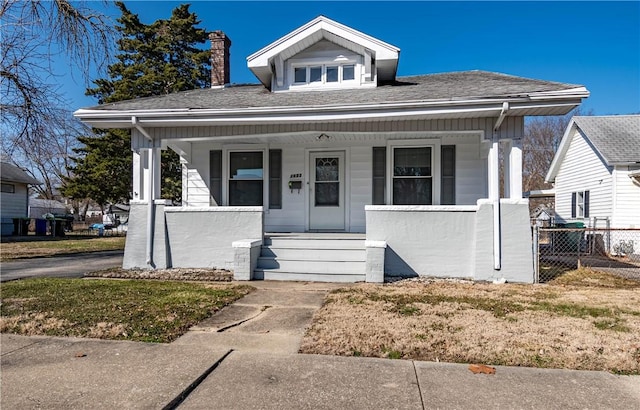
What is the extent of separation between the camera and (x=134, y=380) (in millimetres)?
2812

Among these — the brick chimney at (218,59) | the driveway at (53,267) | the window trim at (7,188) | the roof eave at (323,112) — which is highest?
the brick chimney at (218,59)

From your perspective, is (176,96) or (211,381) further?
(176,96)

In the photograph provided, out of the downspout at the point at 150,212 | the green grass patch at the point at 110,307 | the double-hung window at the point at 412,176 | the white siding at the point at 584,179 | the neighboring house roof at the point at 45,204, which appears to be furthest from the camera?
the neighboring house roof at the point at 45,204

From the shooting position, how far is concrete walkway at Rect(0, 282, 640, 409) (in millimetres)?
2510

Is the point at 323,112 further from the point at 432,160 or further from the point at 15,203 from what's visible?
the point at 15,203

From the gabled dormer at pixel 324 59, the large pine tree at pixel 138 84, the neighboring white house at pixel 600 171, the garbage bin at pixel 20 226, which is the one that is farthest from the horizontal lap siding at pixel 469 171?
the garbage bin at pixel 20 226

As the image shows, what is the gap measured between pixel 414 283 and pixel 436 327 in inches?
101

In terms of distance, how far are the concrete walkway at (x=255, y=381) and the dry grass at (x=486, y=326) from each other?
20cm

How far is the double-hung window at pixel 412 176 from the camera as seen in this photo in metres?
8.69

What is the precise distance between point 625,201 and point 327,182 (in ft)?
35.8

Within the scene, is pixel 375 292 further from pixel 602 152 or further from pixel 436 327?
pixel 602 152

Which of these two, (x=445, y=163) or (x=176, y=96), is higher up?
(x=176, y=96)

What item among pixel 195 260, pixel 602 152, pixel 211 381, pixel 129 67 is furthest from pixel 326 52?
pixel 129 67

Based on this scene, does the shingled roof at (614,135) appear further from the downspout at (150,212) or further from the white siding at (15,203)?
the white siding at (15,203)
